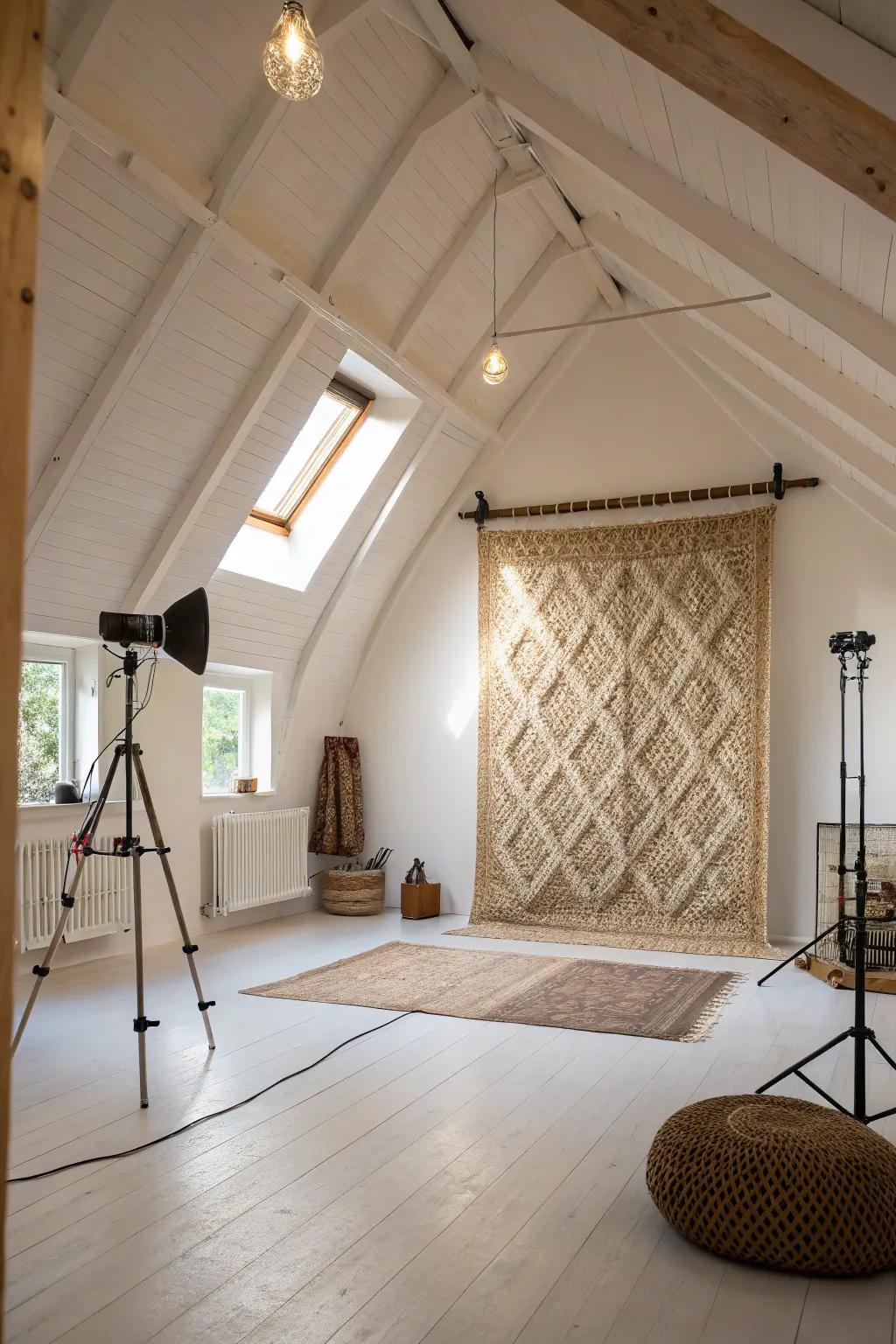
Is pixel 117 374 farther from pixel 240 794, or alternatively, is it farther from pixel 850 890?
pixel 850 890

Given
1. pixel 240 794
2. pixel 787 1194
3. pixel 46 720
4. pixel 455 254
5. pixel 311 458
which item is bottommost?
pixel 787 1194

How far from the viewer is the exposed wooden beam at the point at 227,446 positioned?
503 cm

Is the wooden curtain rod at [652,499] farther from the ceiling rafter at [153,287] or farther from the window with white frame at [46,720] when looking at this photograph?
the window with white frame at [46,720]

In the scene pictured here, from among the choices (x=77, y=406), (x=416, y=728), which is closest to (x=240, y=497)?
(x=77, y=406)

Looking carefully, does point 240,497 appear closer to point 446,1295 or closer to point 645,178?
point 645,178

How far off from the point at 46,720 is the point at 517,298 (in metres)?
3.54

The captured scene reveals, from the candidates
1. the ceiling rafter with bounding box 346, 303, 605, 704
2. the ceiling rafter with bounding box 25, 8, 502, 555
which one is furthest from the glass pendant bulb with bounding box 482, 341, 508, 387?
the ceiling rafter with bounding box 346, 303, 605, 704

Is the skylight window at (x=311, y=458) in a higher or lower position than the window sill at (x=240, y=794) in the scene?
higher

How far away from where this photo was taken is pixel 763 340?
4379 mm

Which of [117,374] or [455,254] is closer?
[117,374]

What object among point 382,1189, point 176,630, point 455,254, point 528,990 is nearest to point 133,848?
point 176,630

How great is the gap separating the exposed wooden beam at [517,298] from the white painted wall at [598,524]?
2.81 ft

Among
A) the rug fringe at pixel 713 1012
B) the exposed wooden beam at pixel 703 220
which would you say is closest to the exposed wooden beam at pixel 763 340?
the exposed wooden beam at pixel 703 220

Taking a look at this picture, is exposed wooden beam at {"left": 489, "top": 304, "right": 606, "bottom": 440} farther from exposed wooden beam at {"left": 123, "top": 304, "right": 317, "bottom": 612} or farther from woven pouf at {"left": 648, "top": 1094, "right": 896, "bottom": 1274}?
woven pouf at {"left": 648, "top": 1094, "right": 896, "bottom": 1274}
